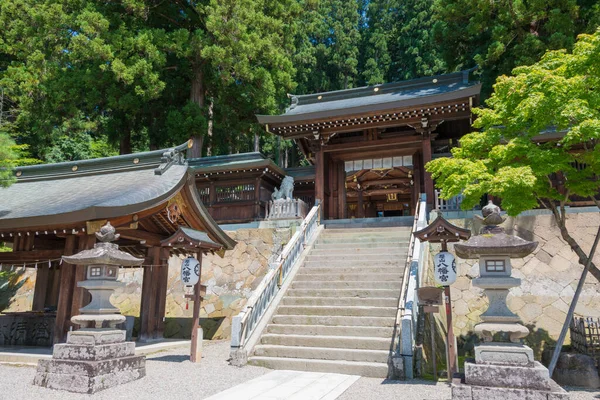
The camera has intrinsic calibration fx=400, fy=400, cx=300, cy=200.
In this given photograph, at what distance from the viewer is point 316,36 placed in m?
36.1

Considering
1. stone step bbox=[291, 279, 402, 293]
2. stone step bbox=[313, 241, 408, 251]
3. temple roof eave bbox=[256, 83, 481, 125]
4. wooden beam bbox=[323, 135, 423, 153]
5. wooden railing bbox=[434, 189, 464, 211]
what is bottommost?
stone step bbox=[291, 279, 402, 293]

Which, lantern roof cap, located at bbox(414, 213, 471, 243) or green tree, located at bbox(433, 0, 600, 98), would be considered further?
green tree, located at bbox(433, 0, 600, 98)

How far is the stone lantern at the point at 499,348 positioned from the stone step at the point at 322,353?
2.37 meters

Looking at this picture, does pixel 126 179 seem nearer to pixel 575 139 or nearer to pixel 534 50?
→ pixel 575 139

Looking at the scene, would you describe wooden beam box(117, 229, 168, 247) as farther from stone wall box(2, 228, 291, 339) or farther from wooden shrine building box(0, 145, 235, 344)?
stone wall box(2, 228, 291, 339)

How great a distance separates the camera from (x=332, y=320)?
8.95 m

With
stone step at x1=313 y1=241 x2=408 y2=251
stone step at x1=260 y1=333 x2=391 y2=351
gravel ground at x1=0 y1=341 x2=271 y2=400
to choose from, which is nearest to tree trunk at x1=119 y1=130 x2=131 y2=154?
stone step at x1=313 y1=241 x2=408 y2=251

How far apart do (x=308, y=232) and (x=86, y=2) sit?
54.8ft

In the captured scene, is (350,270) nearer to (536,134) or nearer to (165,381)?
(536,134)

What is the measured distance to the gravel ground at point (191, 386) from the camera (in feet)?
19.4

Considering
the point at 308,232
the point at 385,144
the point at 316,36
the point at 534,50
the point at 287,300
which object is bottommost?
the point at 287,300

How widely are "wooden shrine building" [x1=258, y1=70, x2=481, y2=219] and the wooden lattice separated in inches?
267

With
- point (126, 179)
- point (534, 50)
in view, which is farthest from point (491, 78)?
point (126, 179)

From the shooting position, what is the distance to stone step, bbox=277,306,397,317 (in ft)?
29.2
